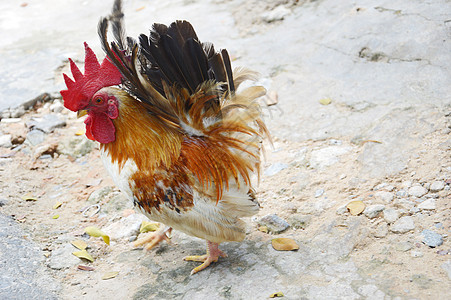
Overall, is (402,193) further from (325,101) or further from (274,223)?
(325,101)

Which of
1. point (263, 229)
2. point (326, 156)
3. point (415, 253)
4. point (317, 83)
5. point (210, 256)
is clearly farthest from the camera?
point (317, 83)

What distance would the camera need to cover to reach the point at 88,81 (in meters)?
3.05

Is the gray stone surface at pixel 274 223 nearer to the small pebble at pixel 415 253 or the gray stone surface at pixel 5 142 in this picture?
the small pebble at pixel 415 253

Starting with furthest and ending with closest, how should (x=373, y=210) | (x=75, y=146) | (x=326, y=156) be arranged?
(x=75, y=146), (x=326, y=156), (x=373, y=210)

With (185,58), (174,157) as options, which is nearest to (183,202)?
(174,157)

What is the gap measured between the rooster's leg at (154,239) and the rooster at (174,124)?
21.8 inches

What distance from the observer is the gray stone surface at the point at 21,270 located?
2959 mm

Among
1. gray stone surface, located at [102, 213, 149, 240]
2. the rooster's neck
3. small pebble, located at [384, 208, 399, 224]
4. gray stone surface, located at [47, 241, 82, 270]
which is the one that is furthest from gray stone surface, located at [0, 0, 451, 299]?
the rooster's neck

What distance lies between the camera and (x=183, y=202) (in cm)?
299

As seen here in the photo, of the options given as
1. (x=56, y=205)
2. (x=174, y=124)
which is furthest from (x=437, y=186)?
(x=56, y=205)

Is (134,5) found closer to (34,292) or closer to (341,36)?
(341,36)

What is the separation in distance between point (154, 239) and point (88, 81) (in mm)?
1398

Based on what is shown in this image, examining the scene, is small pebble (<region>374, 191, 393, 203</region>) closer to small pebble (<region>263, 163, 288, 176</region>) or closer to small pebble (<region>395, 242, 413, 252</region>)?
small pebble (<region>395, 242, 413, 252</region>)

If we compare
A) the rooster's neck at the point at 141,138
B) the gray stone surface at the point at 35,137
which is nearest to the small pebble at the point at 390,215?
the rooster's neck at the point at 141,138
